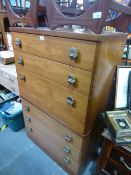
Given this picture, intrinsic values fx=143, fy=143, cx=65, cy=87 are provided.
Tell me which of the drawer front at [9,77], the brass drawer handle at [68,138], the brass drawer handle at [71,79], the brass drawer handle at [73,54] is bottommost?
the brass drawer handle at [68,138]

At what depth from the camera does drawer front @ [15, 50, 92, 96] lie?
80cm

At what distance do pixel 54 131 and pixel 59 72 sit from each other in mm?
573

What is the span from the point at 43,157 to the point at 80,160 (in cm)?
51

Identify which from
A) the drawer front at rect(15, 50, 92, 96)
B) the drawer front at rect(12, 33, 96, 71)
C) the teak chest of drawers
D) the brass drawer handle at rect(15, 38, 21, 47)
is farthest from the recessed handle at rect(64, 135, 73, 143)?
the brass drawer handle at rect(15, 38, 21, 47)

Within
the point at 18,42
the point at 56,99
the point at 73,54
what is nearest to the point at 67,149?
the point at 56,99

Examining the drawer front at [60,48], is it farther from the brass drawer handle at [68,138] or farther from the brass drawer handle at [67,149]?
the brass drawer handle at [67,149]

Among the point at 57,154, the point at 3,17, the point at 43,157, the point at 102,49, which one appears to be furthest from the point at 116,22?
the point at 3,17

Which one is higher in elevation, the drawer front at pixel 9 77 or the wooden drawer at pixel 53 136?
the drawer front at pixel 9 77

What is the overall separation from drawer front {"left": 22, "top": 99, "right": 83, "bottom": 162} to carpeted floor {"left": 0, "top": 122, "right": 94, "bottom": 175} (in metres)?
0.24

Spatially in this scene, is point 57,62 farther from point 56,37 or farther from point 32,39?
point 32,39

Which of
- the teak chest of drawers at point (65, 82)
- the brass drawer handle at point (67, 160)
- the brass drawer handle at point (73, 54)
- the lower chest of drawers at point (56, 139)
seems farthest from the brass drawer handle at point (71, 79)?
the brass drawer handle at point (67, 160)

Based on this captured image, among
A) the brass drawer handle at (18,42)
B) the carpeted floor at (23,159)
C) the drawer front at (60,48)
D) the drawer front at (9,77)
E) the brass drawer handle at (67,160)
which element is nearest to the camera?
the drawer front at (60,48)

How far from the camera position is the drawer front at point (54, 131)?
109 cm

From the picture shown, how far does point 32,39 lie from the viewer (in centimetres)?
98
